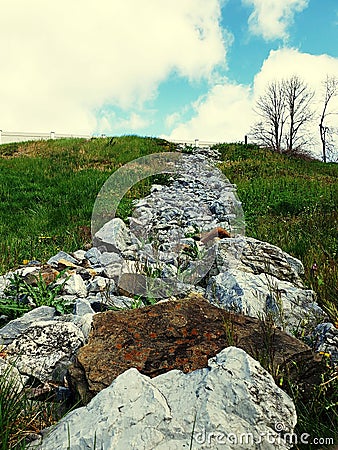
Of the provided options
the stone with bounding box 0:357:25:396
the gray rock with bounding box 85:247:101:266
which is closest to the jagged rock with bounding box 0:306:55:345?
the stone with bounding box 0:357:25:396

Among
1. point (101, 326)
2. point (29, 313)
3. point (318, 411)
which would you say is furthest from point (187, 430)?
point (29, 313)

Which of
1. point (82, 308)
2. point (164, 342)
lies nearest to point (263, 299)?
point (164, 342)

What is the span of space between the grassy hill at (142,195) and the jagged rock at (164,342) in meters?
0.36

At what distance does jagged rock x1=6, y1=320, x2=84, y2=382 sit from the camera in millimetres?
2377

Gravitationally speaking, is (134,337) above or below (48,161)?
below

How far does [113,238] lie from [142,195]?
15.8 ft

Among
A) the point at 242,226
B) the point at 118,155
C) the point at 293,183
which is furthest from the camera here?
the point at 118,155

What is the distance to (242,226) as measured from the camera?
7027 millimetres

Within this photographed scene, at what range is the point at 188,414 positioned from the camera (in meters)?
1.56

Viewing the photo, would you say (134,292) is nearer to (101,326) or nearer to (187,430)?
(101,326)

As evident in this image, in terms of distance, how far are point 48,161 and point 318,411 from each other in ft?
41.4

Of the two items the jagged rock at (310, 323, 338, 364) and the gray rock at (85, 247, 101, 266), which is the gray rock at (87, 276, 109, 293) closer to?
the gray rock at (85, 247, 101, 266)

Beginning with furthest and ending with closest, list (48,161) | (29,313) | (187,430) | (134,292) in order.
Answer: (48,161)
(134,292)
(29,313)
(187,430)

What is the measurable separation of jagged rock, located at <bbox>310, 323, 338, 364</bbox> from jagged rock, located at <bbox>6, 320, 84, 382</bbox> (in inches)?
52.9
